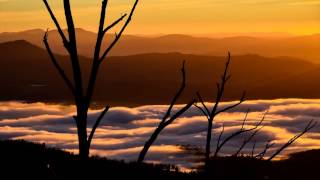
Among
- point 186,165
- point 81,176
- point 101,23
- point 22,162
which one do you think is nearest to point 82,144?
point 81,176

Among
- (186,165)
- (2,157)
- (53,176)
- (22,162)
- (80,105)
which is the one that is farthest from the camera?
(186,165)

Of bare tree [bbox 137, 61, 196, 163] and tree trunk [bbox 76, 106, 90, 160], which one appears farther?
bare tree [bbox 137, 61, 196, 163]

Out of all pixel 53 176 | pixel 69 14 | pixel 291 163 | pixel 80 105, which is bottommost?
pixel 53 176

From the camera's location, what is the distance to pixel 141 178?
1259 centimetres

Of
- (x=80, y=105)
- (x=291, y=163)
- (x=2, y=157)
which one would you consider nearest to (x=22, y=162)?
(x=2, y=157)

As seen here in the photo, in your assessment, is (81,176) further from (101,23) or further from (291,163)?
(291,163)

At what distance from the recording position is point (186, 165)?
7800 inches

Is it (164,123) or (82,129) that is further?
(164,123)

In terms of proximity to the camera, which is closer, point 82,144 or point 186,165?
point 82,144

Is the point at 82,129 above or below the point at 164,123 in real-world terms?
below

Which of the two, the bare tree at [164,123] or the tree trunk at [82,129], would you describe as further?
the bare tree at [164,123]

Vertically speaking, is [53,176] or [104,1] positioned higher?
[104,1]

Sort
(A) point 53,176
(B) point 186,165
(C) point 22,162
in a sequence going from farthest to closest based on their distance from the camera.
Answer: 1. (B) point 186,165
2. (C) point 22,162
3. (A) point 53,176

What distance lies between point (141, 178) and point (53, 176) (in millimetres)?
9291
